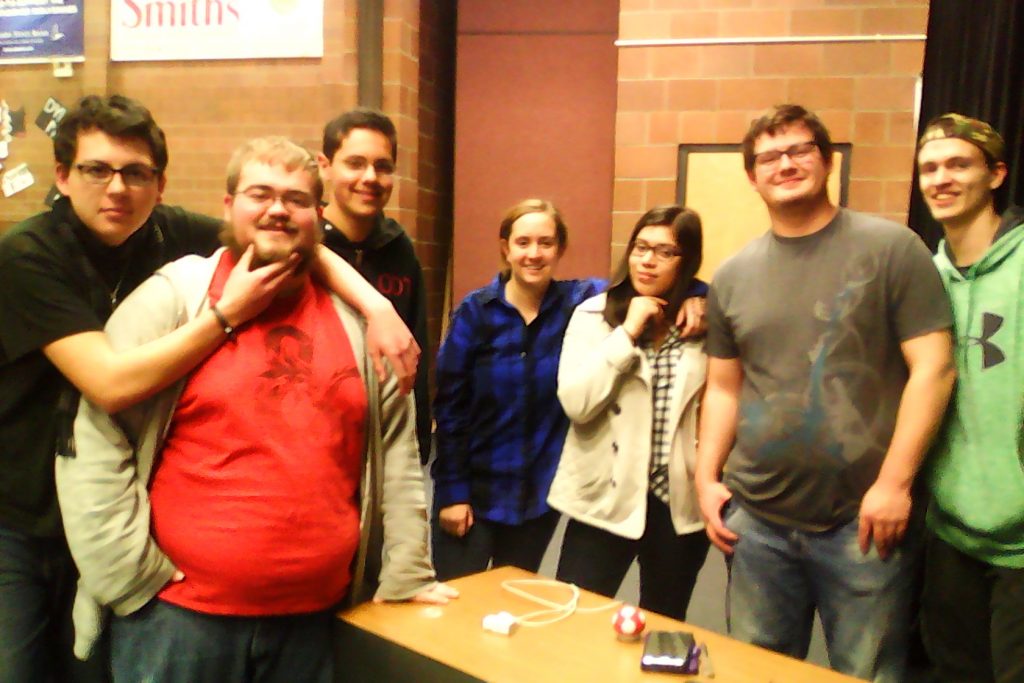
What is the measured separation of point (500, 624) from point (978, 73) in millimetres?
2781

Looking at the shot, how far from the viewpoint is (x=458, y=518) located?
2123 millimetres

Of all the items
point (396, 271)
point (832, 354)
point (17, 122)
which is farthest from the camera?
point (17, 122)

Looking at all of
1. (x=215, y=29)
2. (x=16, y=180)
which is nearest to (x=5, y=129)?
(x=16, y=180)

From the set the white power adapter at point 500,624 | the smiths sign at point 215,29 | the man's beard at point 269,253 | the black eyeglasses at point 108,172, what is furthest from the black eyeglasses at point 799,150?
the smiths sign at point 215,29

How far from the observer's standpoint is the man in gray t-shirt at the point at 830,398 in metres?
1.62

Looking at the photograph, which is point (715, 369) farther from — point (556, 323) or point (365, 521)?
point (365, 521)

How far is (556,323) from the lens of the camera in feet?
7.02

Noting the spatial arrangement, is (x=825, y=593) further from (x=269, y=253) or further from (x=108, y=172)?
(x=108, y=172)

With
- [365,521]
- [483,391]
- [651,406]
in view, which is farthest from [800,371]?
[365,521]

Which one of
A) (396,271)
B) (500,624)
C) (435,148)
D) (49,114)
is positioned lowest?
(500,624)

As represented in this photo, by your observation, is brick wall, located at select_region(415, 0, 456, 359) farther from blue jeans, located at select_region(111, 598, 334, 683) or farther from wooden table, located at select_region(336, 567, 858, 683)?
blue jeans, located at select_region(111, 598, 334, 683)

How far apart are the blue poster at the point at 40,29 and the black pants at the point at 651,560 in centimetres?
376

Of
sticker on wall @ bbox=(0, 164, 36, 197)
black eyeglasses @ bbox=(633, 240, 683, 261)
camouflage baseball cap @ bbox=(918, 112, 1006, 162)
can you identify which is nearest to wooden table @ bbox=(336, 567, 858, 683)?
black eyeglasses @ bbox=(633, 240, 683, 261)

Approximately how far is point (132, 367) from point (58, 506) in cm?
42
